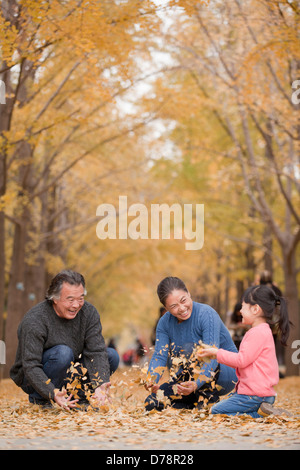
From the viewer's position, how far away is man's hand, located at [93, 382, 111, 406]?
223 inches

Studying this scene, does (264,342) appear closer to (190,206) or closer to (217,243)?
(190,206)

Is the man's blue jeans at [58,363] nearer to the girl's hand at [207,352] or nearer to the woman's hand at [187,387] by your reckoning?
the woman's hand at [187,387]

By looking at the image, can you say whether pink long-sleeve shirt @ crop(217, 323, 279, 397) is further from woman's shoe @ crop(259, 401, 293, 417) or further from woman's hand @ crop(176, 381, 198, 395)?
woman's hand @ crop(176, 381, 198, 395)

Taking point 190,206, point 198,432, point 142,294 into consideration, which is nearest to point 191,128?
point 190,206

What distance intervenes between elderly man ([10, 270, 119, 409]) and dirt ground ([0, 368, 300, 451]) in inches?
6.9

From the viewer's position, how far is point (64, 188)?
20.6 m

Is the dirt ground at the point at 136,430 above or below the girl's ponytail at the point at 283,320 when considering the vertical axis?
below

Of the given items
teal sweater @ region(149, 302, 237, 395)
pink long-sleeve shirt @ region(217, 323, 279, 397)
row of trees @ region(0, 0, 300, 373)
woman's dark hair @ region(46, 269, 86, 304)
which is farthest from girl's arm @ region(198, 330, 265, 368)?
row of trees @ region(0, 0, 300, 373)

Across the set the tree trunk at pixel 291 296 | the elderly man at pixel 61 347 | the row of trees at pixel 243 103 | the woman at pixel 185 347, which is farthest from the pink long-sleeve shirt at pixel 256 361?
the tree trunk at pixel 291 296

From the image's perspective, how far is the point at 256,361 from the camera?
212 inches

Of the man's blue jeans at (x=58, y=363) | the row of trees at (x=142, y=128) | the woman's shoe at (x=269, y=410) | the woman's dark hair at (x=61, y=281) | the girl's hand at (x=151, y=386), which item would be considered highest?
the row of trees at (x=142, y=128)

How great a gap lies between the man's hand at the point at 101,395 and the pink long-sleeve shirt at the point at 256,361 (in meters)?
1.10

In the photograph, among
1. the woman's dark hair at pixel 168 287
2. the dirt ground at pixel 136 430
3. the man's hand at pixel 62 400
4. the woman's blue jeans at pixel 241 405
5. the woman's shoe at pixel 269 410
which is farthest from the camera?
the woman's dark hair at pixel 168 287

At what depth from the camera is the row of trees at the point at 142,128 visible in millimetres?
9781
